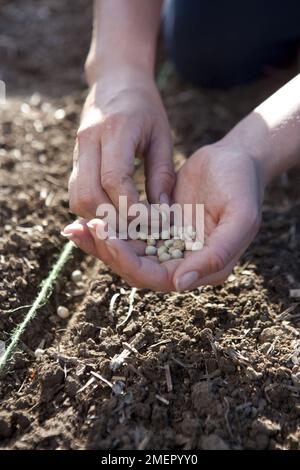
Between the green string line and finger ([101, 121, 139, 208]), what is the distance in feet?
1.16

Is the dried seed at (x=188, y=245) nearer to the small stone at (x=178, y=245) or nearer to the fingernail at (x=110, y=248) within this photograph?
the small stone at (x=178, y=245)

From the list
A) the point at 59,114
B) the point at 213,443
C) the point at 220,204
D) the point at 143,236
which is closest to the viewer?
the point at 213,443

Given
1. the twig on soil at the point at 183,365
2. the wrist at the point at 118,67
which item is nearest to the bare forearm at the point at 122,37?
the wrist at the point at 118,67

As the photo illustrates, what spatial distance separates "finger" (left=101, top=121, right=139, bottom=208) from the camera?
156 centimetres

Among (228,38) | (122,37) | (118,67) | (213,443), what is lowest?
(213,443)

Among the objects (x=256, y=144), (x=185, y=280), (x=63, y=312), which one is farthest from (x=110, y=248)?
(x=256, y=144)

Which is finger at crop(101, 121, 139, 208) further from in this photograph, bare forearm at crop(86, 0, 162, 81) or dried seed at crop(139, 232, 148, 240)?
bare forearm at crop(86, 0, 162, 81)

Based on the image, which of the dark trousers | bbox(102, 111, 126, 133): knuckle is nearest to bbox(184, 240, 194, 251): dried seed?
bbox(102, 111, 126, 133): knuckle

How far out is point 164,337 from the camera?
1.57 m

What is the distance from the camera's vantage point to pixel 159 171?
5.63 feet

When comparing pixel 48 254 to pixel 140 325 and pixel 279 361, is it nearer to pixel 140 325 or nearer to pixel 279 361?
pixel 140 325

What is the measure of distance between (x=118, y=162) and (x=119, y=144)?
0.07m

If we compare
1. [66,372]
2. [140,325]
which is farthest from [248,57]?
[66,372]

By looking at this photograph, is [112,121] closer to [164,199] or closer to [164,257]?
[164,199]
